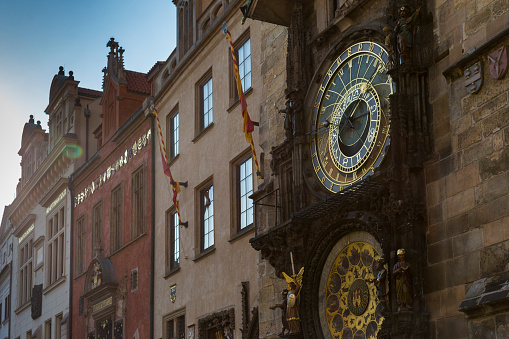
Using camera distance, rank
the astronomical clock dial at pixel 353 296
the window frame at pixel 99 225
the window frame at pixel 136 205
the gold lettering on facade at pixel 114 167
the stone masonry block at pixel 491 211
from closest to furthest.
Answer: the stone masonry block at pixel 491 211 < the astronomical clock dial at pixel 353 296 < the window frame at pixel 136 205 < the gold lettering on facade at pixel 114 167 < the window frame at pixel 99 225

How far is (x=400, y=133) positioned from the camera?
38.4ft

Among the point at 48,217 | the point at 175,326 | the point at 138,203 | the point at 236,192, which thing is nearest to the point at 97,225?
the point at 138,203

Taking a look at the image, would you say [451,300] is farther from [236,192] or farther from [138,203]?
[138,203]

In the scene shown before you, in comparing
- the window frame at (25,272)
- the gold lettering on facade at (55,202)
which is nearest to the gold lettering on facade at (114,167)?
the gold lettering on facade at (55,202)

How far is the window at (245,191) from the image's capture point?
19172 mm

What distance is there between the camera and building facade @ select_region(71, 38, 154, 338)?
2586 cm

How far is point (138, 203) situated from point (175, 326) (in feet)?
17.5

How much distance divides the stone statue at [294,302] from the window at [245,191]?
514cm

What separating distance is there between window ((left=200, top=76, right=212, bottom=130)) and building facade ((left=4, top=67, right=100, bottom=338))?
1312cm

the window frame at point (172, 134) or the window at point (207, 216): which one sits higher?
the window frame at point (172, 134)

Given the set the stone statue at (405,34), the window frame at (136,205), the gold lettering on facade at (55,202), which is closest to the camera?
the stone statue at (405,34)

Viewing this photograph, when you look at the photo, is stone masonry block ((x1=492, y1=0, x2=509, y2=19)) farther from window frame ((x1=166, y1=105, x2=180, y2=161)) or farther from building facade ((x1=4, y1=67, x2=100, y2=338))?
building facade ((x1=4, y1=67, x2=100, y2=338))

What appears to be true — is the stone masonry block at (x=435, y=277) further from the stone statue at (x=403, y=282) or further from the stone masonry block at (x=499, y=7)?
the stone masonry block at (x=499, y=7)

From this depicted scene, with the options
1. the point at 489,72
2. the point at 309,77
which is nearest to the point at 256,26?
the point at 309,77
